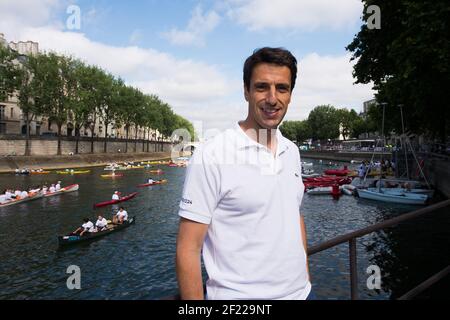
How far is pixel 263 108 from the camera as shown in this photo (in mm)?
2904

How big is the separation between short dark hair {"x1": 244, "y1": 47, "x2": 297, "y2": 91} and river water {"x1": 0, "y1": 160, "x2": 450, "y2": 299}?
14.5 meters

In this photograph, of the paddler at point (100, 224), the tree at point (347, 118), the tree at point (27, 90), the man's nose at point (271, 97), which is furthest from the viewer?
the tree at point (347, 118)

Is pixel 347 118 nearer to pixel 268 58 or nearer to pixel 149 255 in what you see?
pixel 149 255

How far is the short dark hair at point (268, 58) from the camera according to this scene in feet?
9.52

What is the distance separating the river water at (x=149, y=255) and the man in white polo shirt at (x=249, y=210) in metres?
14.1

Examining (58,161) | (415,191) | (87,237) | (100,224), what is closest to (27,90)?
(58,161)

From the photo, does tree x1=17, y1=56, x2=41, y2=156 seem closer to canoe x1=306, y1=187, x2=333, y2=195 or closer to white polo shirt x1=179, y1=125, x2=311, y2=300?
canoe x1=306, y1=187, x2=333, y2=195

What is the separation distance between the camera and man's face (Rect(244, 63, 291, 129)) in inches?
114

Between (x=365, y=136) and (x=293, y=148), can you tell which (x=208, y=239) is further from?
(x=365, y=136)

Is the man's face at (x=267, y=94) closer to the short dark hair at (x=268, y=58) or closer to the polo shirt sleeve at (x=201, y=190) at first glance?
the short dark hair at (x=268, y=58)

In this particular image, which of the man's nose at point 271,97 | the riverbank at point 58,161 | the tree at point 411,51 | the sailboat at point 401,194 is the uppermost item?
the tree at point 411,51

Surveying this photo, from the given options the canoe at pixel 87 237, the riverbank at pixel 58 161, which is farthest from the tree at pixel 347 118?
the canoe at pixel 87 237
